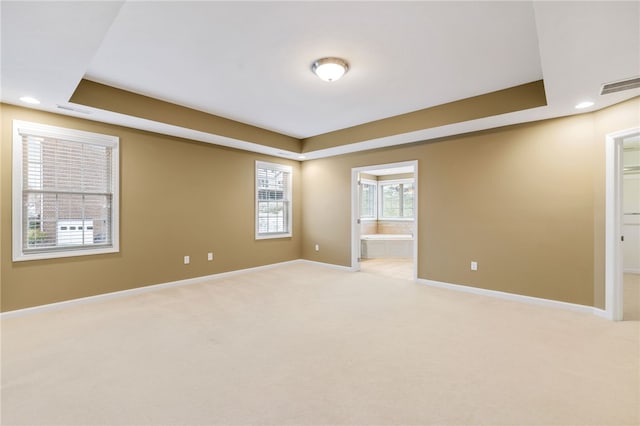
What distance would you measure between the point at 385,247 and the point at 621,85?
542cm

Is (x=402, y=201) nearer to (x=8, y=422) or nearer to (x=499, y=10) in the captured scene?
(x=499, y=10)

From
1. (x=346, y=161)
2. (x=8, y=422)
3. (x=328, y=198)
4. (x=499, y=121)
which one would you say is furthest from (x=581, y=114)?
(x=8, y=422)

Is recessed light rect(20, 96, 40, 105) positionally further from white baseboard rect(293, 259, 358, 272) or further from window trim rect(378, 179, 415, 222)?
window trim rect(378, 179, 415, 222)

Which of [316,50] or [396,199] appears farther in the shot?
[396,199]

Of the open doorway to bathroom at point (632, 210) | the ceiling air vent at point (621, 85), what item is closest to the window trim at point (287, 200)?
the ceiling air vent at point (621, 85)

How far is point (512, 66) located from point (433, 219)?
2.52 metres

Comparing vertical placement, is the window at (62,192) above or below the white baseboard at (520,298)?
above

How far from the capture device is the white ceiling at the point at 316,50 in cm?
190

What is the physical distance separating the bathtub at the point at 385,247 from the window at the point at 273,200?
2.19 meters

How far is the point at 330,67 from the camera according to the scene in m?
2.80

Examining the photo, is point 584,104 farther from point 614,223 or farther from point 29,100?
point 29,100

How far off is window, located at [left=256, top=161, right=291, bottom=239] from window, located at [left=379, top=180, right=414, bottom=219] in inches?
149

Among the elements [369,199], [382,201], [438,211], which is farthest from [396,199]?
[438,211]

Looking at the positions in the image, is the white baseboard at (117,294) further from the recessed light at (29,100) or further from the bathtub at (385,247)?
the bathtub at (385,247)
